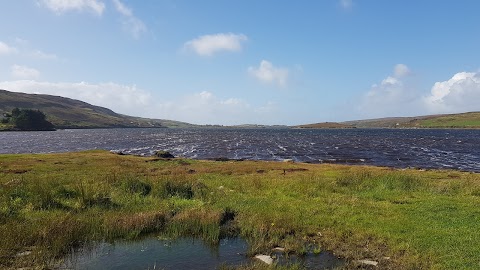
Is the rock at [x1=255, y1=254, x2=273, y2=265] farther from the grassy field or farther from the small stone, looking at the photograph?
the small stone

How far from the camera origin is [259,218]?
17.3 metres

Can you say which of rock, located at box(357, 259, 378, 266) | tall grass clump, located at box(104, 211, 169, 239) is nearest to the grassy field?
tall grass clump, located at box(104, 211, 169, 239)

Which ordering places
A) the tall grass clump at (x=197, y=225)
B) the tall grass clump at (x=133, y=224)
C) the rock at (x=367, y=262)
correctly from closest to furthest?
the rock at (x=367, y=262) < the tall grass clump at (x=133, y=224) < the tall grass clump at (x=197, y=225)

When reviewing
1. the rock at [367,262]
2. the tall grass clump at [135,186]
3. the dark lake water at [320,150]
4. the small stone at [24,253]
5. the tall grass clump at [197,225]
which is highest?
the tall grass clump at [135,186]

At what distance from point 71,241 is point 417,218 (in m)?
15.7

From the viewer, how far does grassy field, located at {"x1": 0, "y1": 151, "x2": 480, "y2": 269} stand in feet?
43.6

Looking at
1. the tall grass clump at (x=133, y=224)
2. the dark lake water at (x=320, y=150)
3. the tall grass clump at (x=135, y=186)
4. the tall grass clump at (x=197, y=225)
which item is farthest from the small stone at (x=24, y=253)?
the dark lake water at (x=320, y=150)

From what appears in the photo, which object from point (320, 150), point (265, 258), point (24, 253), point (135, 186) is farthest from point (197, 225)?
point (320, 150)

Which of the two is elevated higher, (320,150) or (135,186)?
(135,186)

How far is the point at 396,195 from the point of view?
77.6 ft

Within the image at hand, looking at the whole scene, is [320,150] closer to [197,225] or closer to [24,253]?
[197,225]

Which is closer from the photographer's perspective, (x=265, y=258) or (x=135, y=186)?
(x=265, y=258)

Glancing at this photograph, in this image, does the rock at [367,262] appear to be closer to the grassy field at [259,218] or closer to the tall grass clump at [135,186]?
the grassy field at [259,218]

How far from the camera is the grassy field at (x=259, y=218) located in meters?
13.3
